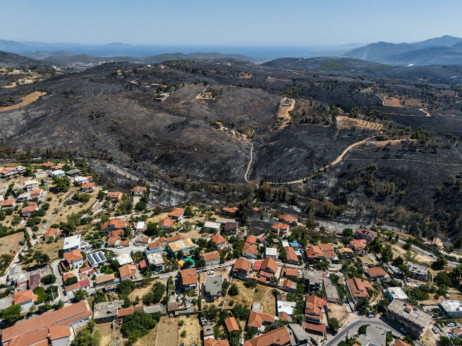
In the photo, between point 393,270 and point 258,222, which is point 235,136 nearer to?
point 258,222

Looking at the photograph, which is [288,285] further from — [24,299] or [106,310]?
[24,299]

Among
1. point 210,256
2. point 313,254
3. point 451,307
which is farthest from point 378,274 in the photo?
point 210,256

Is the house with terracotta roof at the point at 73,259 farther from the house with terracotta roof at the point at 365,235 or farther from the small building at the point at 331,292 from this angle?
the house with terracotta roof at the point at 365,235

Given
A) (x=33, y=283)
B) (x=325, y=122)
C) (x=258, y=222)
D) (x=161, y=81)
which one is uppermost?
(x=161, y=81)

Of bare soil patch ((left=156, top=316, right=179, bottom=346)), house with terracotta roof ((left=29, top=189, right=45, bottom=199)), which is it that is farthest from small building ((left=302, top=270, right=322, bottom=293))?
house with terracotta roof ((left=29, top=189, right=45, bottom=199))

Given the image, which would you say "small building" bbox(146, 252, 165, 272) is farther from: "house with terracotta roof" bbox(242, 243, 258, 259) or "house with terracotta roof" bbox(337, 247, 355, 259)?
"house with terracotta roof" bbox(337, 247, 355, 259)

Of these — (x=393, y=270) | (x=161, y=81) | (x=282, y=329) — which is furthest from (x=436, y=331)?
(x=161, y=81)
